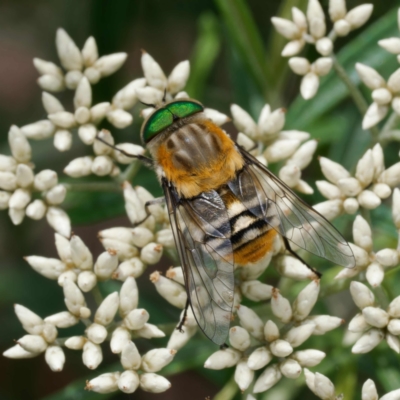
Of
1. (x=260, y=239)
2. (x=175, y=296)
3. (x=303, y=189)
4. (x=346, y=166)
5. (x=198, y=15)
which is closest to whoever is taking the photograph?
(x=260, y=239)

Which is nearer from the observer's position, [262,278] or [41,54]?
[262,278]

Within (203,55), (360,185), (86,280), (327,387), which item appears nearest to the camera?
(327,387)

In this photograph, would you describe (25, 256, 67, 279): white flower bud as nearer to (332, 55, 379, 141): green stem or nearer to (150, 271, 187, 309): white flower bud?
(150, 271, 187, 309): white flower bud

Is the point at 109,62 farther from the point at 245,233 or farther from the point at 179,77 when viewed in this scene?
the point at 245,233

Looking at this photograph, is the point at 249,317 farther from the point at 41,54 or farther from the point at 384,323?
the point at 41,54

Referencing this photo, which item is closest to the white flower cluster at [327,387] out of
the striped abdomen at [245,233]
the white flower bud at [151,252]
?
the striped abdomen at [245,233]

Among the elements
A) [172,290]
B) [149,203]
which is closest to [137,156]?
[149,203]

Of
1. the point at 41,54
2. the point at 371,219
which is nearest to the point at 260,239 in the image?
the point at 371,219
